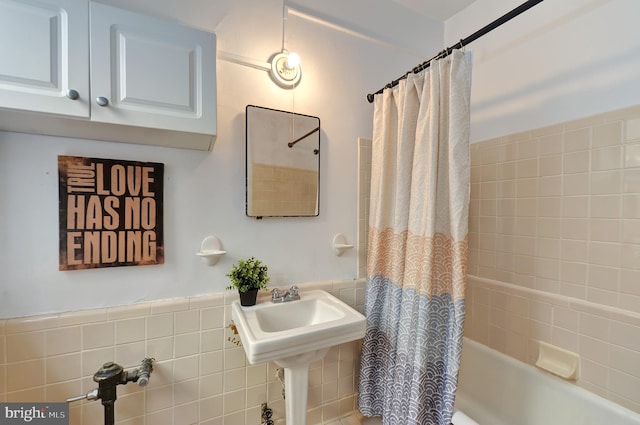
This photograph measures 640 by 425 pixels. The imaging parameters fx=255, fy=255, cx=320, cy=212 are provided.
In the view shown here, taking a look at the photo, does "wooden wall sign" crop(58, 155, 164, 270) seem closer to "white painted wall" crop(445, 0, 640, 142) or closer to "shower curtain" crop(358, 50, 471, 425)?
"shower curtain" crop(358, 50, 471, 425)

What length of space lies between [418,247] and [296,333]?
0.66 metres

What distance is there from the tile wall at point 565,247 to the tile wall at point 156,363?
1056mm

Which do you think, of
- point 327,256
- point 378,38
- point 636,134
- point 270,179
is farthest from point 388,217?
point 378,38

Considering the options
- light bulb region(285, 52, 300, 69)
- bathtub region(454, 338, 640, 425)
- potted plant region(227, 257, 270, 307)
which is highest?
light bulb region(285, 52, 300, 69)

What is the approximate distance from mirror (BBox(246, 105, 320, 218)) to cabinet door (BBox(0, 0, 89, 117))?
63cm

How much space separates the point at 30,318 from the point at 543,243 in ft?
7.46

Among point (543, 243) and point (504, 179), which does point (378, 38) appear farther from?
point (543, 243)

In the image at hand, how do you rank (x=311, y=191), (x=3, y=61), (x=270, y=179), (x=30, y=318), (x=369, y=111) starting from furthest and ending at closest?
(x=369, y=111) → (x=311, y=191) → (x=270, y=179) → (x=30, y=318) → (x=3, y=61)

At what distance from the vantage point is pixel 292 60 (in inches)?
52.6

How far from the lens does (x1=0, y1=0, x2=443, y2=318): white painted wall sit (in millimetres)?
974

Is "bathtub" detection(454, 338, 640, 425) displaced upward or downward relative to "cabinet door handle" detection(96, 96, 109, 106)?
downward

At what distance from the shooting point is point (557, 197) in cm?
125

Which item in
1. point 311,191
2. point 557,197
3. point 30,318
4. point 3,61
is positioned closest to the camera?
point 3,61

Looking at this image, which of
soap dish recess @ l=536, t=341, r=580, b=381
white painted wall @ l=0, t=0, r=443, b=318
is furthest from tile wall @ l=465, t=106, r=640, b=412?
white painted wall @ l=0, t=0, r=443, b=318
